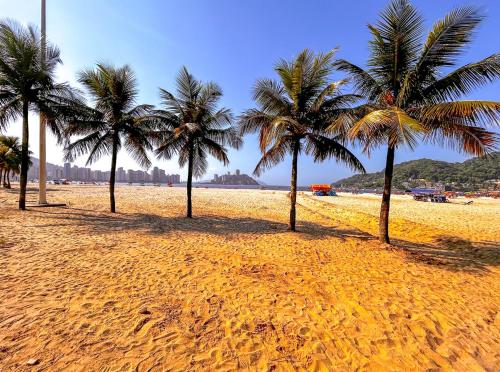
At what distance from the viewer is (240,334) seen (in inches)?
129

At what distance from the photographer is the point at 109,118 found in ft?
40.1

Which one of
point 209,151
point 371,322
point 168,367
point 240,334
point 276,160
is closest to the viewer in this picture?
point 168,367

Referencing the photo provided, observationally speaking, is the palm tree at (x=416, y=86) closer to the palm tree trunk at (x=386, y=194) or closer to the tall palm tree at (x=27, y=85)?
the palm tree trunk at (x=386, y=194)

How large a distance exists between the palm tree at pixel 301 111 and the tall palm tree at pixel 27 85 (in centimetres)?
942

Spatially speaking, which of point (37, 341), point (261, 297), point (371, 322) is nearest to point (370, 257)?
point (371, 322)

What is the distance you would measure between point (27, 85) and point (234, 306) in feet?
45.3

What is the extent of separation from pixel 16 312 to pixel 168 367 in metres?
2.53

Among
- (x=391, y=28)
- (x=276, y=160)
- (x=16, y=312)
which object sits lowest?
(x=16, y=312)

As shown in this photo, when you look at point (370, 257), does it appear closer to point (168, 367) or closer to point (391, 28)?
point (168, 367)

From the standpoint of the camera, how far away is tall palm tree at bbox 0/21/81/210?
33.3ft

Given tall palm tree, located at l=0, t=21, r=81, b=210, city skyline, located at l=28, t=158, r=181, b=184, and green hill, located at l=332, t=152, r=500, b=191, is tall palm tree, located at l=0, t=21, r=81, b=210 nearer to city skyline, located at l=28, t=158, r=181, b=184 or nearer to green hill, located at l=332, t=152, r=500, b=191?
green hill, located at l=332, t=152, r=500, b=191

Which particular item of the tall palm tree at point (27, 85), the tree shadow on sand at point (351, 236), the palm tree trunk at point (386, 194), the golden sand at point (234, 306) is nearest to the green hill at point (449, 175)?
the tree shadow on sand at point (351, 236)

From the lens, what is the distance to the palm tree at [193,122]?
40.0 feet

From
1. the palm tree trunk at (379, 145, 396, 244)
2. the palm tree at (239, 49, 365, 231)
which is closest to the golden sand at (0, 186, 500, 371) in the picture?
the palm tree trunk at (379, 145, 396, 244)
